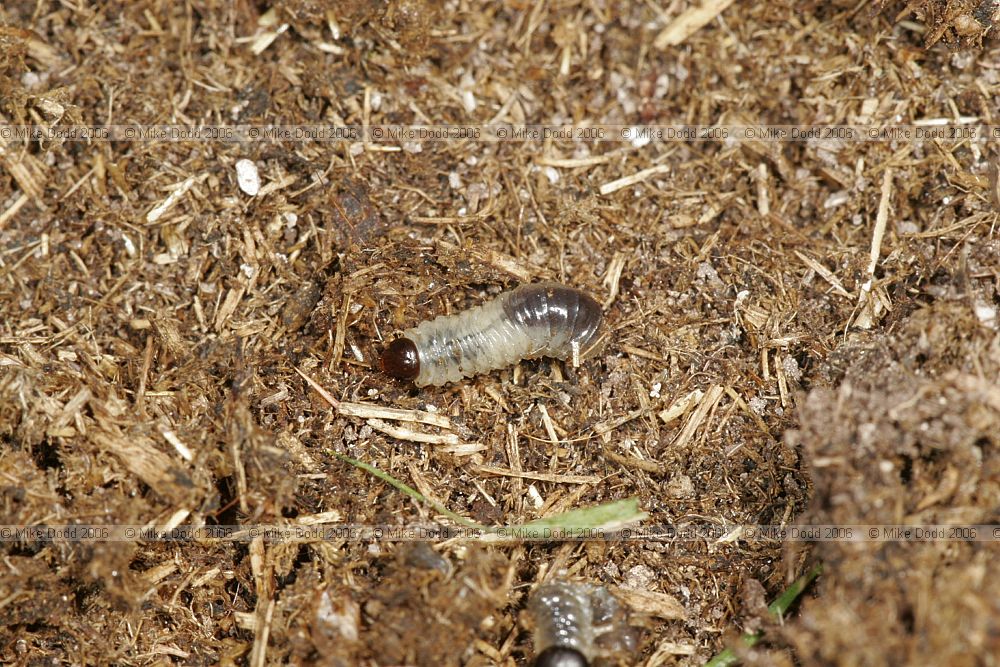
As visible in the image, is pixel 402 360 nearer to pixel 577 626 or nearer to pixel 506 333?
pixel 506 333

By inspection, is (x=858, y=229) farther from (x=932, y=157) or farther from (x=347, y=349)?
(x=347, y=349)

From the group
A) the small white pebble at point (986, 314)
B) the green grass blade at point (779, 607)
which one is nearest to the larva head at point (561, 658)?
the green grass blade at point (779, 607)

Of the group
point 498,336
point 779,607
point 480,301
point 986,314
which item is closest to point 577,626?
point 779,607

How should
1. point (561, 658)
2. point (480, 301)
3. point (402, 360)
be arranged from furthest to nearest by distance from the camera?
point (480, 301) → point (402, 360) → point (561, 658)

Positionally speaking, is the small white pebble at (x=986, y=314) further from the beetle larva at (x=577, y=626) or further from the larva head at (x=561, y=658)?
the larva head at (x=561, y=658)

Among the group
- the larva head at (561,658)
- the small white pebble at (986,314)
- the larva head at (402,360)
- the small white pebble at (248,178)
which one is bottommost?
the larva head at (561,658)

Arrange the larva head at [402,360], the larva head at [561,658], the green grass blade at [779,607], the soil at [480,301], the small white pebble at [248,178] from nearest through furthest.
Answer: the larva head at [561,658] → the soil at [480,301] → the green grass blade at [779,607] → the larva head at [402,360] → the small white pebble at [248,178]
